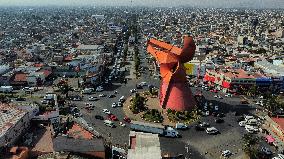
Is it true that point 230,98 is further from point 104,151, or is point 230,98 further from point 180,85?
point 104,151

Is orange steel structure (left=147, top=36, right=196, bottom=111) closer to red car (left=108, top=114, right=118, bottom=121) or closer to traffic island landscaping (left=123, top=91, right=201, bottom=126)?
traffic island landscaping (left=123, top=91, right=201, bottom=126)

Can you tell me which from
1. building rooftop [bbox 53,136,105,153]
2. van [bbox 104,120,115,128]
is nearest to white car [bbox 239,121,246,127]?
van [bbox 104,120,115,128]

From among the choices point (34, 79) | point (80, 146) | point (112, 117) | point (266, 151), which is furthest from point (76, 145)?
point (34, 79)

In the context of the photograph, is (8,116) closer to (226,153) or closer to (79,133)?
(79,133)

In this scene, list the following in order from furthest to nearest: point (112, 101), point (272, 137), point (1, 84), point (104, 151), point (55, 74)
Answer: point (55, 74), point (1, 84), point (112, 101), point (272, 137), point (104, 151)

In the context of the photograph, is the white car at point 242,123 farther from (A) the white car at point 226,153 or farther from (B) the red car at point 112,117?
(B) the red car at point 112,117

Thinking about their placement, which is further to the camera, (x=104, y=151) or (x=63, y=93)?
(x=63, y=93)

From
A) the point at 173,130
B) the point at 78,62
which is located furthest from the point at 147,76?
the point at 173,130
